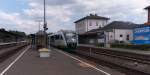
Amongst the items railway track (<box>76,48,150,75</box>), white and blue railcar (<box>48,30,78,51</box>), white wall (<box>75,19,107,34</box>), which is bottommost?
railway track (<box>76,48,150,75</box>)

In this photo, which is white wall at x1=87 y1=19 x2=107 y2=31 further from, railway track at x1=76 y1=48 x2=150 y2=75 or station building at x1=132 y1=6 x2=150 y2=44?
railway track at x1=76 y1=48 x2=150 y2=75

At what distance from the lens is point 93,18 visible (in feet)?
393

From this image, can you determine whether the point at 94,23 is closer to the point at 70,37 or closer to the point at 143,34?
the point at 143,34

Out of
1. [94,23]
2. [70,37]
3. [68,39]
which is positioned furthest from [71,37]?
[94,23]

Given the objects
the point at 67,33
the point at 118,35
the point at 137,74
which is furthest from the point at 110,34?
the point at 137,74

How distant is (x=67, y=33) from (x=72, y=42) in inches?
66.7

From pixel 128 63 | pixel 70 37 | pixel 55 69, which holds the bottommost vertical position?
pixel 128 63

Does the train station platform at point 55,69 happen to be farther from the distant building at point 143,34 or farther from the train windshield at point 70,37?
the distant building at point 143,34

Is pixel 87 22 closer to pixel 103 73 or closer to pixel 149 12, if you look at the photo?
pixel 149 12

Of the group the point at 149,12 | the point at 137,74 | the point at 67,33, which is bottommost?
the point at 137,74

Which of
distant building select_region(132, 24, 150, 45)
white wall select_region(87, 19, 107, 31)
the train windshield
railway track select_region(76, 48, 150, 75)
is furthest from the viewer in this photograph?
white wall select_region(87, 19, 107, 31)

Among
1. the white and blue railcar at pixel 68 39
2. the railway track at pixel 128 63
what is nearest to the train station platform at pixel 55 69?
the railway track at pixel 128 63

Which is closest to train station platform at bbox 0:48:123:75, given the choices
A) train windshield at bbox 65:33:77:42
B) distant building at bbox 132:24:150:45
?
train windshield at bbox 65:33:77:42

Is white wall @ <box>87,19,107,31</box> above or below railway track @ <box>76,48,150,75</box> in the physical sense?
above
